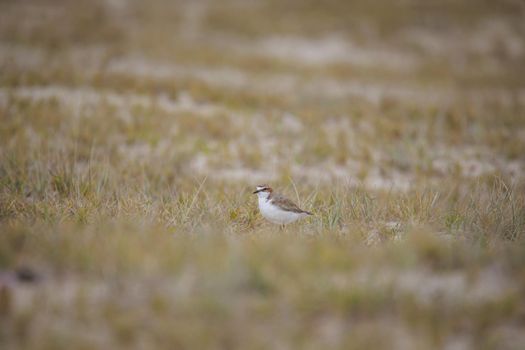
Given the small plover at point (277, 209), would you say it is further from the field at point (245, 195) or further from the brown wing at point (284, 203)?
the field at point (245, 195)

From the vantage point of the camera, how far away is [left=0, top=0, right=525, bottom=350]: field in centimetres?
363

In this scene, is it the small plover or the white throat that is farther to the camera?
the white throat

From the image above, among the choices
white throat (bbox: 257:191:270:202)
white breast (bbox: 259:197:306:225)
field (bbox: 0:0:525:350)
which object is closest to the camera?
field (bbox: 0:0:525:350)

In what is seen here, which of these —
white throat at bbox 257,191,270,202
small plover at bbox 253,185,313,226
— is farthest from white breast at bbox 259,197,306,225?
white throat at bbox 257,191,270,202

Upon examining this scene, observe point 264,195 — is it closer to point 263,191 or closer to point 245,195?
point 263,191

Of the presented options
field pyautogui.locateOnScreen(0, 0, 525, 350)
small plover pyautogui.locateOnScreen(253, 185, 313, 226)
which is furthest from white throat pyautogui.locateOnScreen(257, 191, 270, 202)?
field pyautogui.locateOnScreen(0, 0, 525, 350)

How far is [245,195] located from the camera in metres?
7.45

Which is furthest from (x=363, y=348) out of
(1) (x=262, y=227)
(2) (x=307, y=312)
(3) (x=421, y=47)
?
(3) (x=421, y=47)

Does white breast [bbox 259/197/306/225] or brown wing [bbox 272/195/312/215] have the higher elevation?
brown wing [bbox 272/195/312/215]

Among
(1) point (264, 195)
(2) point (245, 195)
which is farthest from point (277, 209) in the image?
(2) point (245, 195)

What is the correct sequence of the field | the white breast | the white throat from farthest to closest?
the white throat < the white breast < the field

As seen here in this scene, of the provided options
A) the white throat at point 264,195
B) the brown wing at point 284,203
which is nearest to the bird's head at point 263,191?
the white throat at point 264,195

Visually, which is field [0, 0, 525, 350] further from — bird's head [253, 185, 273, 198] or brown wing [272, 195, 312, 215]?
bird's head [253, 185, 273, 198]

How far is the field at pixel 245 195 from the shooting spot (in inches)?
143
